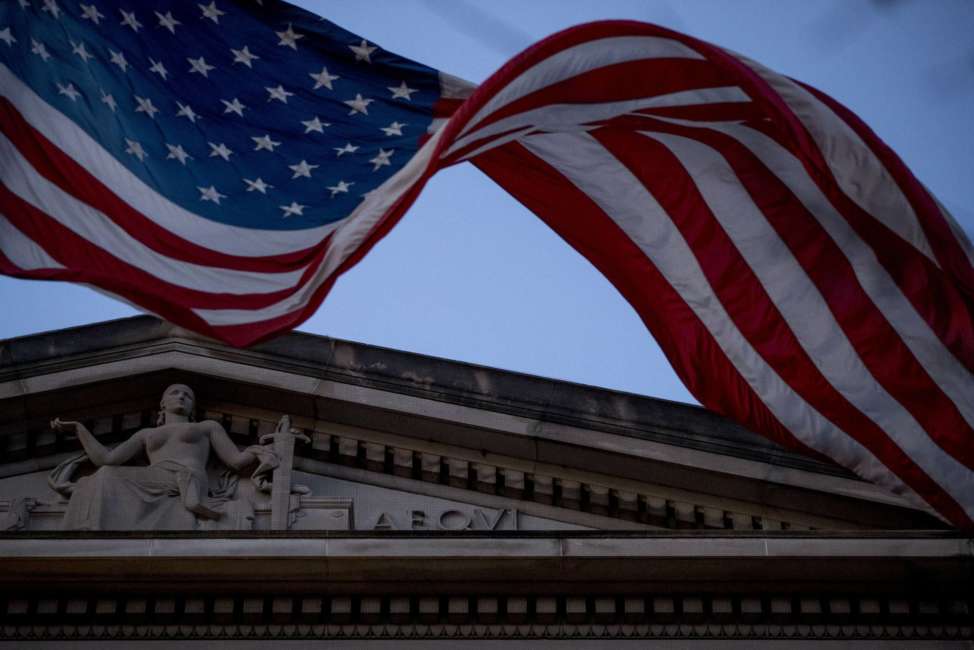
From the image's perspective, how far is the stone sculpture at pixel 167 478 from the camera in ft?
64.8

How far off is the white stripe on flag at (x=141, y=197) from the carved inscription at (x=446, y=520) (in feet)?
12.0

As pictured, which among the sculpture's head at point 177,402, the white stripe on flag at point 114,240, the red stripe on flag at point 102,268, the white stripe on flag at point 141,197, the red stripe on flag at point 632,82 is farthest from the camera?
the sculpture's head at point 177,402

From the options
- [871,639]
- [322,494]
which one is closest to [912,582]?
[871,639]

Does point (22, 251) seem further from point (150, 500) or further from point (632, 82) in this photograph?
point (632, 82)

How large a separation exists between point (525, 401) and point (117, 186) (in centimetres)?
483

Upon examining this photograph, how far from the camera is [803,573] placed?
19.1 m

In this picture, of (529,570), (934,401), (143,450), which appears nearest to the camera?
(934,401)

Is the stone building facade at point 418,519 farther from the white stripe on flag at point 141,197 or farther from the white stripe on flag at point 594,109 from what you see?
the white stripe on flag at point 594,109

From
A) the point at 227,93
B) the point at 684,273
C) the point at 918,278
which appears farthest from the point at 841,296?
the point at 227,93

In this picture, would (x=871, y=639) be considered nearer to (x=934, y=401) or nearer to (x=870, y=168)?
(x=934, y=401)

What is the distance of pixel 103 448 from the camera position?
67.2ft

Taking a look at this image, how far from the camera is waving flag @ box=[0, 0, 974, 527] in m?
17.5

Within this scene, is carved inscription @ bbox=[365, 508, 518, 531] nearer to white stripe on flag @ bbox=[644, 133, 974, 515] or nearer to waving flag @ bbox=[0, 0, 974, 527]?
waving flag @ bbox=[0, 0, 974, 527]

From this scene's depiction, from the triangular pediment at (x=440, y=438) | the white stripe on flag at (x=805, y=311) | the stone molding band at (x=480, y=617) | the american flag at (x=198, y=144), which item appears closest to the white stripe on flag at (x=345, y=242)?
the american flag at (x=198, y=144)
